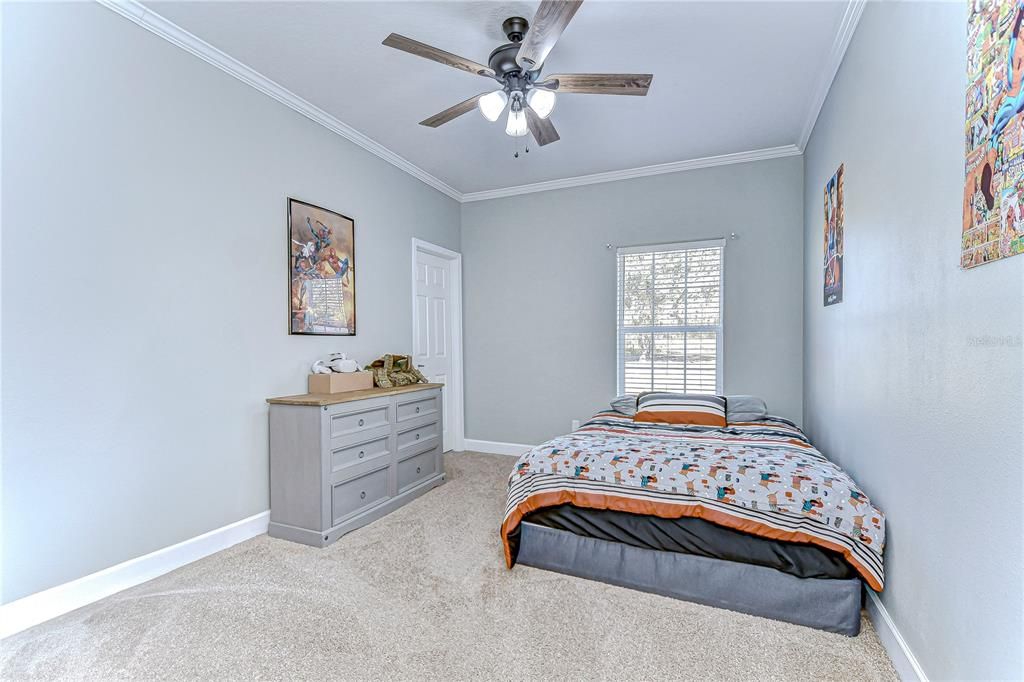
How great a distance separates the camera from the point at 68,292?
6.66 feet

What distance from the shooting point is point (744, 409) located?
350 centimetres

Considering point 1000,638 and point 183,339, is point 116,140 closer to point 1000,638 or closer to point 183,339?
point 183,339

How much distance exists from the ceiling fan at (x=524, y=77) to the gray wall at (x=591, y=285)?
1.92 meters

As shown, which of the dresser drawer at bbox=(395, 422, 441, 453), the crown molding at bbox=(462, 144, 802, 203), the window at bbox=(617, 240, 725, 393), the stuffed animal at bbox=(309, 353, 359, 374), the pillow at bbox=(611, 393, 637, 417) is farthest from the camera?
the window at bbox=(617, 240, 725, 393)

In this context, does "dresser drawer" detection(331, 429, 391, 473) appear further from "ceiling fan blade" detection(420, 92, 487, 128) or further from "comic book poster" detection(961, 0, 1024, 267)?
"comic book poster" detection(961, 0, 1024, 267)

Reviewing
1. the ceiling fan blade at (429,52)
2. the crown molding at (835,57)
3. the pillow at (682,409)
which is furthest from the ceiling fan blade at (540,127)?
the pillow at (682,409)

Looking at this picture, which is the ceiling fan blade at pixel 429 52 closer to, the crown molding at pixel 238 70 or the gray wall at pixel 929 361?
the crown molding at pixel 238 70

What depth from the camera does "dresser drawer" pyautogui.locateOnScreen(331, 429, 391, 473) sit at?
2781 millimetres

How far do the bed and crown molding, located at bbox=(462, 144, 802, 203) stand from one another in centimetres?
255

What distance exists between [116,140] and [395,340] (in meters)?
2.24

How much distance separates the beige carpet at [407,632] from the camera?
167 cm

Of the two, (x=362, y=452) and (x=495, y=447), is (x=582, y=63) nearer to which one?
(x=362, y=452)

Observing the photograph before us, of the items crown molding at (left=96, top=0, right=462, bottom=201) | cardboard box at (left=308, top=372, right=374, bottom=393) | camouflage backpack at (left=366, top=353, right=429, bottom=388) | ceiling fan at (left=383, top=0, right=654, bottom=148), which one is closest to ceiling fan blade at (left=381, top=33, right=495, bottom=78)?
ceiling fan at (left=383, top=0, right=654, bottom=148)

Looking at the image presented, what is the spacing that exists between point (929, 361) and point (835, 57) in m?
2.00
